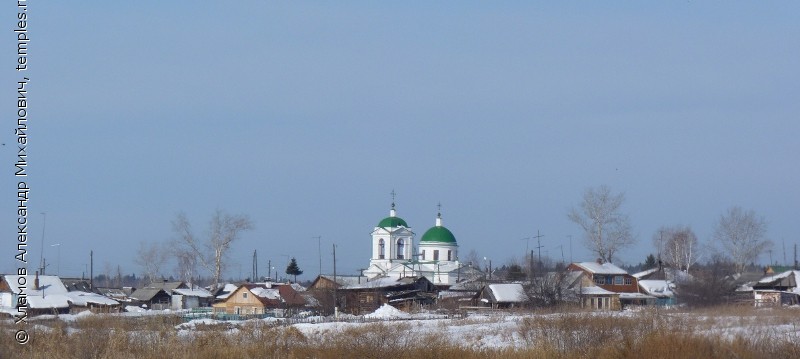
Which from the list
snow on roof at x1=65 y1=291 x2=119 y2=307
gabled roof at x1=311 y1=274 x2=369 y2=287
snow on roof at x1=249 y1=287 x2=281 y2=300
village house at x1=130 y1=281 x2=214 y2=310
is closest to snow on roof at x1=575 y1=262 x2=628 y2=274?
gabled roof at x1=311 y1=274 x2=369 y2=287

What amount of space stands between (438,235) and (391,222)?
14.9ft

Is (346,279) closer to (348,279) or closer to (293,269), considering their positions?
(348,279)

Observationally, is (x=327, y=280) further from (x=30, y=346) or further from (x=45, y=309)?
(x=30, y=346)

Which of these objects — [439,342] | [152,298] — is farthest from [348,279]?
[439,342]

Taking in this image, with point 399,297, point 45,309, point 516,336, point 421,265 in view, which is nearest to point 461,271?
point 421,265

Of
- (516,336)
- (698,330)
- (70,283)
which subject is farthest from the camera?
(70,283)

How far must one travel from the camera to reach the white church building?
88.4 m

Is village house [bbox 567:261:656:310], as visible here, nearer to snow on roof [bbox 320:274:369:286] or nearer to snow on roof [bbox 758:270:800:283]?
snow on roof [bbox 758:270:800:283]

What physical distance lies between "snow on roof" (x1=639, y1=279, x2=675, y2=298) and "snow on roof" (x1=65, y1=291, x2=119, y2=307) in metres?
36.1

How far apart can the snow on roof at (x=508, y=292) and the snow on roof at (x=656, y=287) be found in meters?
11.4

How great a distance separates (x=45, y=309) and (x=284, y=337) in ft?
120

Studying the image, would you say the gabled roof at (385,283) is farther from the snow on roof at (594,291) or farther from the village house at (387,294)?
the snow on roof at (594,291)

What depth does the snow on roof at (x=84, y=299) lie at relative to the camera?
2505 inches

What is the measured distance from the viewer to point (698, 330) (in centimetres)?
2203
